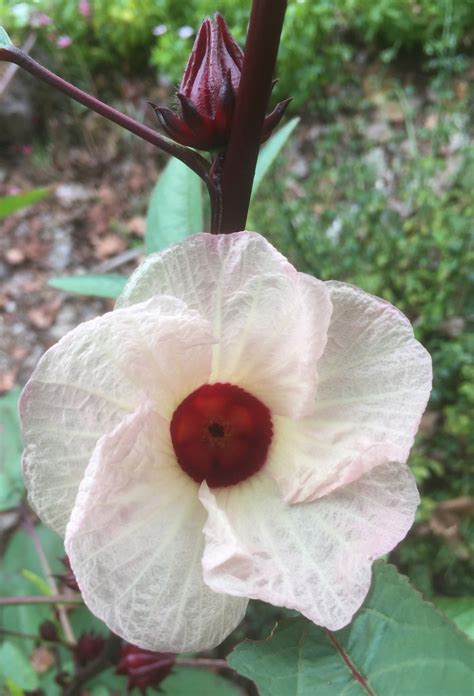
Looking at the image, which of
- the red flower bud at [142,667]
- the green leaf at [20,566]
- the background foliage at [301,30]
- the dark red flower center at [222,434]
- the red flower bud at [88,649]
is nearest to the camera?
the dark red flower center at [222,434]

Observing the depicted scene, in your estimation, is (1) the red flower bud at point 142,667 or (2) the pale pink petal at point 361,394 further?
(1) the red flower bud at point 142,667

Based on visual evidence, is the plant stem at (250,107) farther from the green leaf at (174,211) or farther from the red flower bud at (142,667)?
the red flower bud at (142,667)

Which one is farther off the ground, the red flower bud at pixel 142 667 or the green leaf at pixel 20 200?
the green leaf at pixel 20 200

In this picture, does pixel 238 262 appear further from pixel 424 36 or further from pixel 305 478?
pixel 424 36

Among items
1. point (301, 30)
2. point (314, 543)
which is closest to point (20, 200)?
point (314, 543)

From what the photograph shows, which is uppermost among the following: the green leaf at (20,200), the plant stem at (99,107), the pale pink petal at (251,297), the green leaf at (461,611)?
the plant stem at (99,107)

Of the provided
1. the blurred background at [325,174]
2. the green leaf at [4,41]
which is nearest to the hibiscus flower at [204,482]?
the green leaf at [4,41]

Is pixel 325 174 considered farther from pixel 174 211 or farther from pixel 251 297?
pixel 251 297
